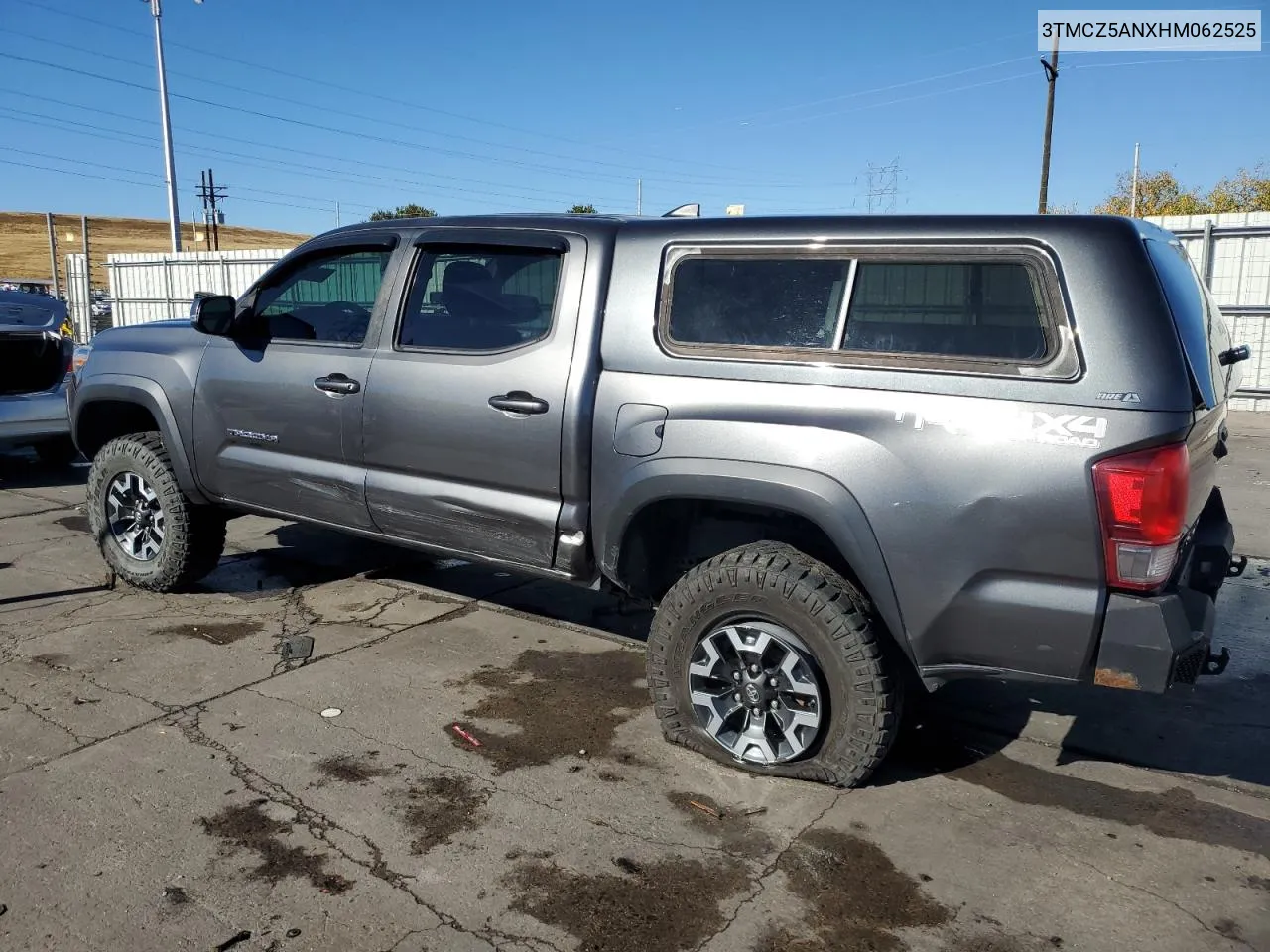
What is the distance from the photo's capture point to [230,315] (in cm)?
484

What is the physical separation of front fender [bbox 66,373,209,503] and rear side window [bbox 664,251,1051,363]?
296 cm

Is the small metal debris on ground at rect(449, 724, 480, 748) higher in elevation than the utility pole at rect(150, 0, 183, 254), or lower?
lower

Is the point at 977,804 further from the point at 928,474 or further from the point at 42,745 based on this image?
the point at 42,745

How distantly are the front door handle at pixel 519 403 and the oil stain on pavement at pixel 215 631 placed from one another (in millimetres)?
2002

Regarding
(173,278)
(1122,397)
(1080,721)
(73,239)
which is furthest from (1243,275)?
(73,239)

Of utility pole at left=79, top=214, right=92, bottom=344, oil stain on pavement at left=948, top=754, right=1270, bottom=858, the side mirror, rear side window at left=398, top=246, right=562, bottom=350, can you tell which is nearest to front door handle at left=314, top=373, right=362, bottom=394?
rear side window at left=398, top=246, right=562, bottom=350

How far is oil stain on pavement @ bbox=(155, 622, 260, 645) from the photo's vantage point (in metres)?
4.83

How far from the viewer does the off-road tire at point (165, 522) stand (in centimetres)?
525

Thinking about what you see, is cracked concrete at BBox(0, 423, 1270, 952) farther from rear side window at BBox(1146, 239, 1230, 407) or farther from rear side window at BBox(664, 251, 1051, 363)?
rear side window at BBox(664, 251, 1051, 363)

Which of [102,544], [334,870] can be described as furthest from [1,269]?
[334,870]

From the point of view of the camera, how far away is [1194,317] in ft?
10.4

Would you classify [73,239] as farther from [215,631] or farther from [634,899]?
[634,899]

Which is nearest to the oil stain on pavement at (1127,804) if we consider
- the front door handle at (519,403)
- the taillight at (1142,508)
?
the taillight at (1142,508)

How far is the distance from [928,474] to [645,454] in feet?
3.35
